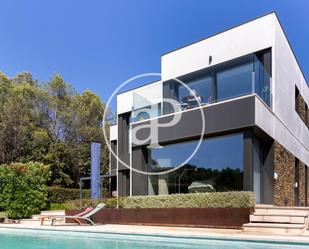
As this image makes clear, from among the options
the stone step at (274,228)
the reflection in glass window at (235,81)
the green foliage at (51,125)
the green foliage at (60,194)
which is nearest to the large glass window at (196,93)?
the reflection in glass window at (235,81)

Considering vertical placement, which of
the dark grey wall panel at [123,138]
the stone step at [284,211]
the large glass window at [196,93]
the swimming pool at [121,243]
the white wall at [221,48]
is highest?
the white wall at [221,48]

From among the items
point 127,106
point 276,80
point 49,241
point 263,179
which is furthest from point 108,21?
point 49,241

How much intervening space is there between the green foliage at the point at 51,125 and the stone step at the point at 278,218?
22.0m

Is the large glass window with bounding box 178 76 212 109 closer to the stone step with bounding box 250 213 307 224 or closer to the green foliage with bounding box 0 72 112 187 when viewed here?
the stone step with bounding box 250 213 307 224

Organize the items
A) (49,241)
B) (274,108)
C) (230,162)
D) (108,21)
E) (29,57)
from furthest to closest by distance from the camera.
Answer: (29,57) < (108,21) < (274,108) < (230,162) < (49,241)

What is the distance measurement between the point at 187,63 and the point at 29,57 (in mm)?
21598

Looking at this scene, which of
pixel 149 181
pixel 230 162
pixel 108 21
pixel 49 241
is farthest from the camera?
pixel 108 21

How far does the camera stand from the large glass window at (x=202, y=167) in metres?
14.1

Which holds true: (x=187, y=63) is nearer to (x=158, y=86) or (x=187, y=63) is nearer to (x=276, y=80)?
(x=158, y=86)

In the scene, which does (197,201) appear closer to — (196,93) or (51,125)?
(196,93)

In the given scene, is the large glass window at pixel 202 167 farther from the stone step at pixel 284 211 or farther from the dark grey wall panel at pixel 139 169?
the stone step at pixel 284 211

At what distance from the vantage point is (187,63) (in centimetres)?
1761

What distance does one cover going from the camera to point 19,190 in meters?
19.8

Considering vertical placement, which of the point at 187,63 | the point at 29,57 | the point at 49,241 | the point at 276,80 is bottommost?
the point at 49,241
